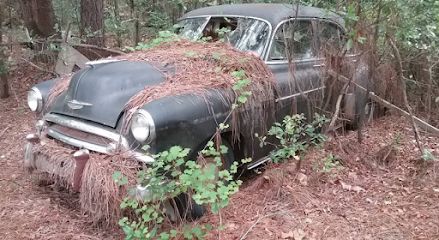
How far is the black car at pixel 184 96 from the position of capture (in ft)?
11.8

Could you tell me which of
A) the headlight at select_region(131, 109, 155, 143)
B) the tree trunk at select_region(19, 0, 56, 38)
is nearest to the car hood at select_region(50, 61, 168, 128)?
the headlight at select_region(131, 109, 155, 143)

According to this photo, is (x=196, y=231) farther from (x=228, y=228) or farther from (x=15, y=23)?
(x=15, y=23)

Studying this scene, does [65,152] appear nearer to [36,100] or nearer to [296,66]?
[36,100]

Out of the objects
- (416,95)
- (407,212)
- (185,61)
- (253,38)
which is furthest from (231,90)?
(416,95)

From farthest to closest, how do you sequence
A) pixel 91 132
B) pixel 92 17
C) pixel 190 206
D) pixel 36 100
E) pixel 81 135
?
1. pixel 92 17
2. pixel 36 100
3. pixel 81 135
4. pixel 91 132
5. pixel 190 206

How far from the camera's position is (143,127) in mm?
3484

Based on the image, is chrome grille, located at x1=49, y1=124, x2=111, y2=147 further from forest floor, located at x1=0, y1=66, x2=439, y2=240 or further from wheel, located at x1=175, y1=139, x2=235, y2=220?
wheel, located at x1=175, y1=139, x2=235, y2=220

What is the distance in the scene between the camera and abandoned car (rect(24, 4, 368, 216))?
3.59 m

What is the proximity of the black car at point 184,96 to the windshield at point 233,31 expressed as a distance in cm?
1

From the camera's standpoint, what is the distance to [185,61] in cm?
Result: 455

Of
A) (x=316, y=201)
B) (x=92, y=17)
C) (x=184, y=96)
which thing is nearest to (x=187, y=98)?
(x=184, y=96)

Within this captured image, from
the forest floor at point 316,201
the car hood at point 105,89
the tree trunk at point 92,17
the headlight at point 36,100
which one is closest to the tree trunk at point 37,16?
the tree trunk at point 92,17

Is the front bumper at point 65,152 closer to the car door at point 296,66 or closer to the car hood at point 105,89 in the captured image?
the car hood at point 105,89

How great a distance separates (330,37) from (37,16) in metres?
6.06
